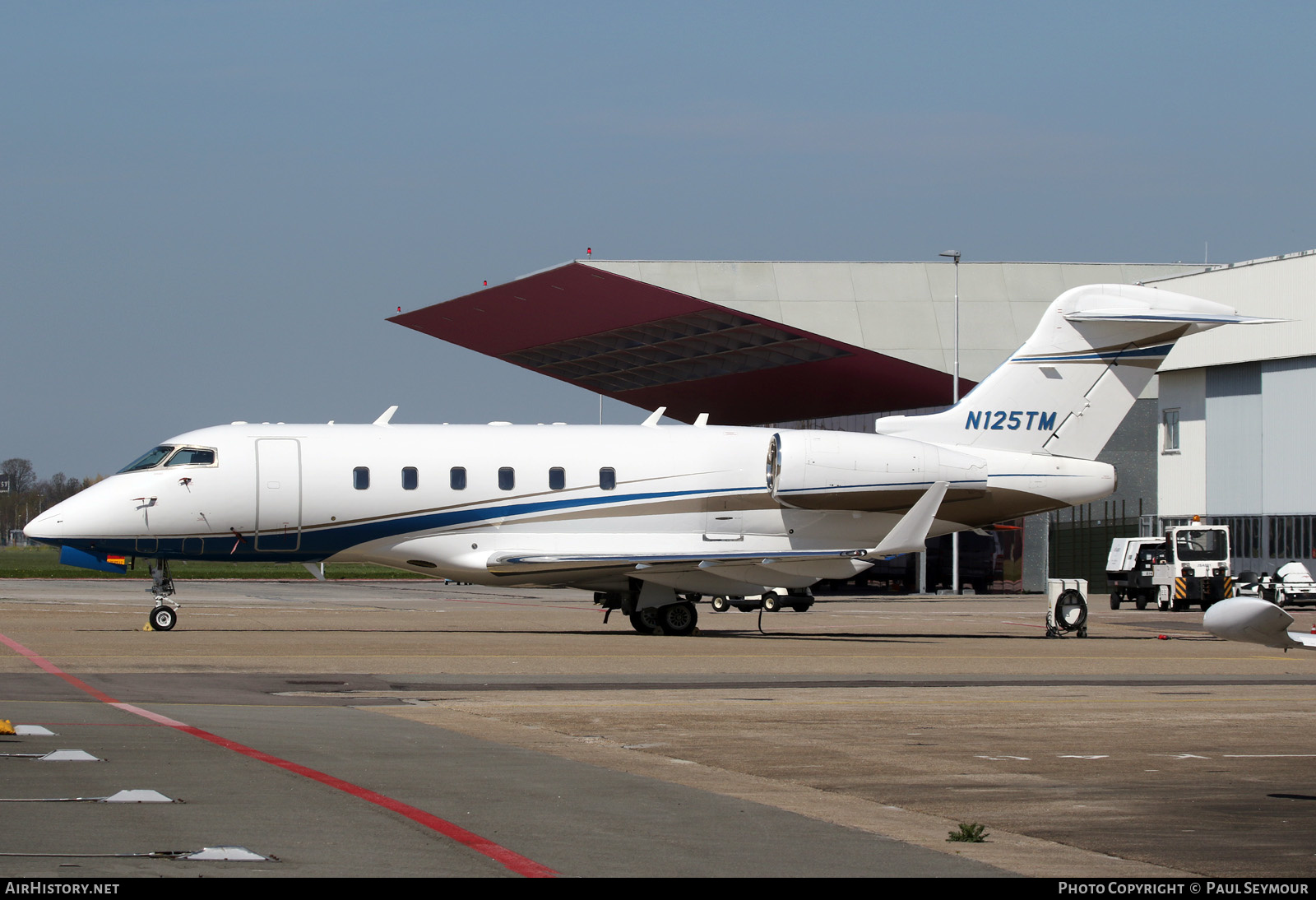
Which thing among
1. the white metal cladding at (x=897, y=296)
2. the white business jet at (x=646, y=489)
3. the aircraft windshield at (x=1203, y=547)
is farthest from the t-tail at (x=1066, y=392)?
the white metal cladding at (x=897, y=296)

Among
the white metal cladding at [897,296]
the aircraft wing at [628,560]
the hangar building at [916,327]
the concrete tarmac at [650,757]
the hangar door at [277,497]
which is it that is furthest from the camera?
the white metal cladding at [897,296]

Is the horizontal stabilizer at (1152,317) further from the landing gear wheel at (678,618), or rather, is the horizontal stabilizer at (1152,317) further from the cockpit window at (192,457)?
the cockpit window at (192,457)

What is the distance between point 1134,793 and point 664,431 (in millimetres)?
18710

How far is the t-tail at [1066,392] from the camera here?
2905cm

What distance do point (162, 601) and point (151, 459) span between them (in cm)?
256

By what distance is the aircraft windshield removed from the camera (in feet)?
146

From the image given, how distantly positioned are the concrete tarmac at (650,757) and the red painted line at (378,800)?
40mm

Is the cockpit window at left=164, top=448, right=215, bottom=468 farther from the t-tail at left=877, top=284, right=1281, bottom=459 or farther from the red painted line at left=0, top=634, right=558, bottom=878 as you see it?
the t-tail at left=877, top=284, right=1281, bottom=459

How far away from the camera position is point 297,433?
27.7 meters

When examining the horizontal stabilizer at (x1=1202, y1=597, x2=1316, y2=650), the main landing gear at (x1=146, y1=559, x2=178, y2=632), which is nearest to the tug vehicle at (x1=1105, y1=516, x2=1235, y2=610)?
the main landing gear at (x1=146, y1=559, x2=178, y2=632)

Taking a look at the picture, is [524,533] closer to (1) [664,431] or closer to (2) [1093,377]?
(1) [664,431]

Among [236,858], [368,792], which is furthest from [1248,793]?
[236,858]

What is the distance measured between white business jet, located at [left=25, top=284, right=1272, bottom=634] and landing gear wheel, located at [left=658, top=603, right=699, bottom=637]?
0.04 metres

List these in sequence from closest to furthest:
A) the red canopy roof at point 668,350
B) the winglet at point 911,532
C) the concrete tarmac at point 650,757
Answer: the concrete tarmac at point 650,757 → the winglet at point 911,532 → the red canopy roof at point 668,350
